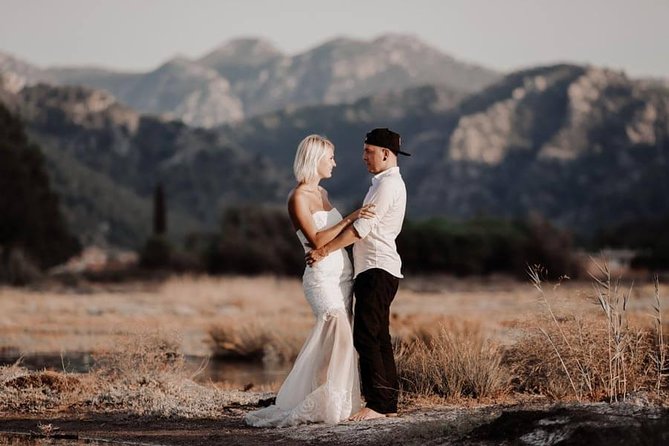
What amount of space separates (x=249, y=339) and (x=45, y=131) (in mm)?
116556

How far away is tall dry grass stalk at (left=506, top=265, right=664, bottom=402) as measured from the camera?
35.6 ft

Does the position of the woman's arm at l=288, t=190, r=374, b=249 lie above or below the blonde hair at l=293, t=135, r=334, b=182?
below

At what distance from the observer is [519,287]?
169 ft

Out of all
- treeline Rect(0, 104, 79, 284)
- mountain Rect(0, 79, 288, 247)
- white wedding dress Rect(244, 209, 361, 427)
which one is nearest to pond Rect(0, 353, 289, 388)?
white wedding dress Rect(244, 209, 361, 427)

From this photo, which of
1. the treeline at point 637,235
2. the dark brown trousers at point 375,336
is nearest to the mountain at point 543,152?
the treeline at point 637,235

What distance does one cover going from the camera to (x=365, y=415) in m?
10.6

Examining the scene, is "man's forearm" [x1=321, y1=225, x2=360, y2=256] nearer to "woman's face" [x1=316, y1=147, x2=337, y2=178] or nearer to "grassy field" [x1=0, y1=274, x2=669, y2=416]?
"woman's face" [x1=316, y1=147, x2=337, y2=178]

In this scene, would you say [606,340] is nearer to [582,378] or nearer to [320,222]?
[582,378]

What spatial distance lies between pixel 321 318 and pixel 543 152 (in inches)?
5593

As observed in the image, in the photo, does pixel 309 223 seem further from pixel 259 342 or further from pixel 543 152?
pixel 543 152

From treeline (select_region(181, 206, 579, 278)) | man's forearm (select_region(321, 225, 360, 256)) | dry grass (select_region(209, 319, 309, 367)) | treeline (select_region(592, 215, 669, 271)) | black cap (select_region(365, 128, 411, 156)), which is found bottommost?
treeline (select_region(592, 215, 669, 271))

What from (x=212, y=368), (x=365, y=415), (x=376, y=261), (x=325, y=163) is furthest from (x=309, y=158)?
(x=212, y=368)

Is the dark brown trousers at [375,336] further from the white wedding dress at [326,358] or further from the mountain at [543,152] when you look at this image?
the mountain at [543,152]

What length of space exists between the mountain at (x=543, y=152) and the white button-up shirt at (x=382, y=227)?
124 meters
